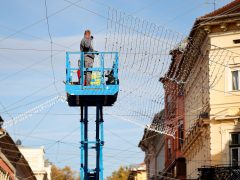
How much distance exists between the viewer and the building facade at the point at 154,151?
7194 centimetres

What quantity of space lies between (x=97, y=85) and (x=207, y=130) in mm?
14646

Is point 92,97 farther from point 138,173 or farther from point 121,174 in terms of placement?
point 121,174

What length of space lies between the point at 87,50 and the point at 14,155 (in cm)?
3140

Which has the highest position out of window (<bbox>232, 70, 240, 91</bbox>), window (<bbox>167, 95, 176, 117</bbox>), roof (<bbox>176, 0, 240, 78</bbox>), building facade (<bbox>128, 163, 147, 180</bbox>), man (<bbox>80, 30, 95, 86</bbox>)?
roof (<bbox>176, 0, 240, 78</bbox>)

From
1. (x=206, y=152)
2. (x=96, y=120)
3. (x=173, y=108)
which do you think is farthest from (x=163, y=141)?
(x=96, y=120)

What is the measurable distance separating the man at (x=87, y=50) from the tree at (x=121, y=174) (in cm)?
8620

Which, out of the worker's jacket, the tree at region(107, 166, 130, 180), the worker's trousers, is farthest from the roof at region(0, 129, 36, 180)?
the tree at region(107, 166, 130, 180)

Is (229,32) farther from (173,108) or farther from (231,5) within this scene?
(173,108)

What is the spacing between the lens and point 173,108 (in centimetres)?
5656

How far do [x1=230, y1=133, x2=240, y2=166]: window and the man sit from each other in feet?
45.1

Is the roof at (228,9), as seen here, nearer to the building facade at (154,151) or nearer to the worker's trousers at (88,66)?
the worker's trousers at (88,66)

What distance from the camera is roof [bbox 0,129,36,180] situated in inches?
1849

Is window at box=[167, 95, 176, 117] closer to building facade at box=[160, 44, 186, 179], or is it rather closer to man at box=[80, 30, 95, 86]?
building facade at box=[160, 44, 186, 179]

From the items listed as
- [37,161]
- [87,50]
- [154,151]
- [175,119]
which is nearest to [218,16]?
[87,50]
